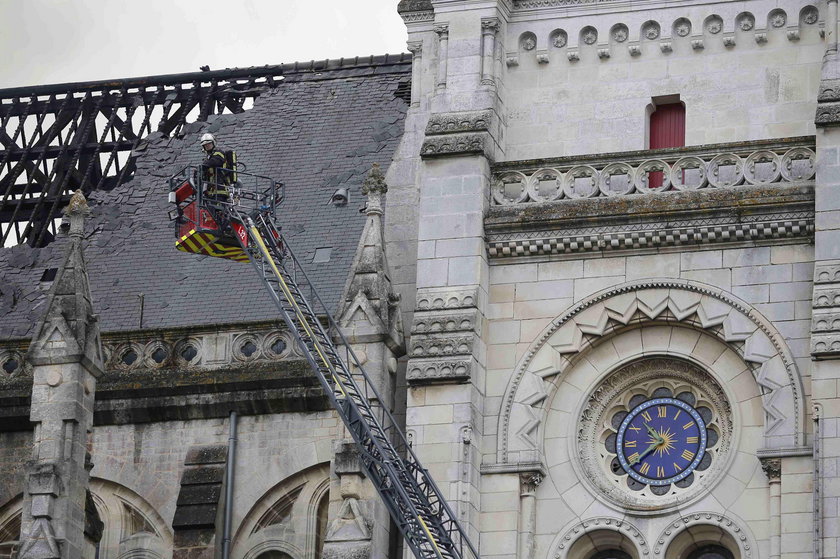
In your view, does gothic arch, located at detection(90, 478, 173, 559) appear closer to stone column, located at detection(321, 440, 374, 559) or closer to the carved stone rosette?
stone column, located at detection(321, 440, 374, 559)

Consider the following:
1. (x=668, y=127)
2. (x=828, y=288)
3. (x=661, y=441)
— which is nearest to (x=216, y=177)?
(x=668, y=127)

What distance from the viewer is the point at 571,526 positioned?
40.8 meters

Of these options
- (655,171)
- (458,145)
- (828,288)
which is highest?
(458,145)

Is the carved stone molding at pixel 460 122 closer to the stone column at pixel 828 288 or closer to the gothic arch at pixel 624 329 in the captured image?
the gothic arch at pixel 624 329

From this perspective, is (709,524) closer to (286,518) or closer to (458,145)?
(458,145)

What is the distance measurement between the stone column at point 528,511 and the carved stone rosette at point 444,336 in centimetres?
191

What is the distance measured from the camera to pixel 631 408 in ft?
137

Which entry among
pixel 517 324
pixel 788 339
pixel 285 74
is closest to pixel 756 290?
pixel 788 339

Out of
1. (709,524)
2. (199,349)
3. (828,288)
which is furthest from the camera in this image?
(199,349)

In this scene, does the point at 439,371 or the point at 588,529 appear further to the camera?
the point at 439,371

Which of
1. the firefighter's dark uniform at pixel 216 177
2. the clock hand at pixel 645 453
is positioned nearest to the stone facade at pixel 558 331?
the clock hand at pixel 645 453

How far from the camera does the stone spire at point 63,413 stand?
136 feet

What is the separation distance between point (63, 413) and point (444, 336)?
6473 mm

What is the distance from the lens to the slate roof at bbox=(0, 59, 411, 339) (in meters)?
47.8
